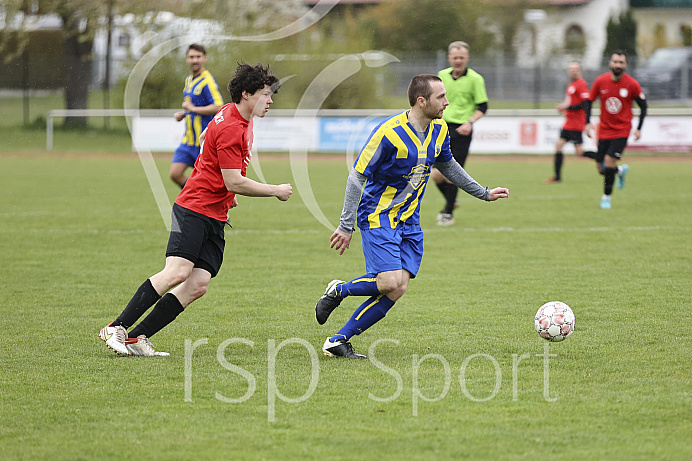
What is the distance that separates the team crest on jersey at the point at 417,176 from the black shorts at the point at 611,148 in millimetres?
8532

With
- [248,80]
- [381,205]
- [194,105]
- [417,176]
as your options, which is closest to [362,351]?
[381,205]

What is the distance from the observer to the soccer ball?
5523 mm

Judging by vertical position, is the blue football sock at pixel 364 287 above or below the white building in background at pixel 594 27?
below

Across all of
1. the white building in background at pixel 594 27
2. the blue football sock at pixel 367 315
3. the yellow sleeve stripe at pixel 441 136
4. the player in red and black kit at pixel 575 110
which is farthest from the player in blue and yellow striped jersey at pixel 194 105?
the white building in background at pixel 594 27

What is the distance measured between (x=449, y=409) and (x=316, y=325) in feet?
7.06

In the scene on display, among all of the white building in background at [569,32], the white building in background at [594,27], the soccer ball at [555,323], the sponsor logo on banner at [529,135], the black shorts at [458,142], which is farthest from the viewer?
the white building in background at [594,27]

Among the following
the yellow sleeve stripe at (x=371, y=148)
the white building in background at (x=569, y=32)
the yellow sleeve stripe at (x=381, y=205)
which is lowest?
the yellow sleeve stripe at (x=381, y=205)

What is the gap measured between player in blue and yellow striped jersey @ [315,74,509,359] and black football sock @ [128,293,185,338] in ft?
3.25

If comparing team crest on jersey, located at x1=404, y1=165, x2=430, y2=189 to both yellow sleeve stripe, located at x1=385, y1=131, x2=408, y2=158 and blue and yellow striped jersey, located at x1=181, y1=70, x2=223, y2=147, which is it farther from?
blue and yellow striped jersey, located at x1=181, y1=70, x2=223, y2=147

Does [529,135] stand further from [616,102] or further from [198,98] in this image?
[198,98]

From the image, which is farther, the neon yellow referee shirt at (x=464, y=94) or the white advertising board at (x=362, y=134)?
the white advertising board at (x=362, y=134)

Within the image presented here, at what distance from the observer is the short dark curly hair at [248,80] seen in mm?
5227

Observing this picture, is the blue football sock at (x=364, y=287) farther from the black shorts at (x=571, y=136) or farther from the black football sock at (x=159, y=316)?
the black shorts at (x=571, y=136)

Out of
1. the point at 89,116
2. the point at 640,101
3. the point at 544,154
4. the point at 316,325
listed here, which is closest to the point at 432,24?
the point at 544,154
